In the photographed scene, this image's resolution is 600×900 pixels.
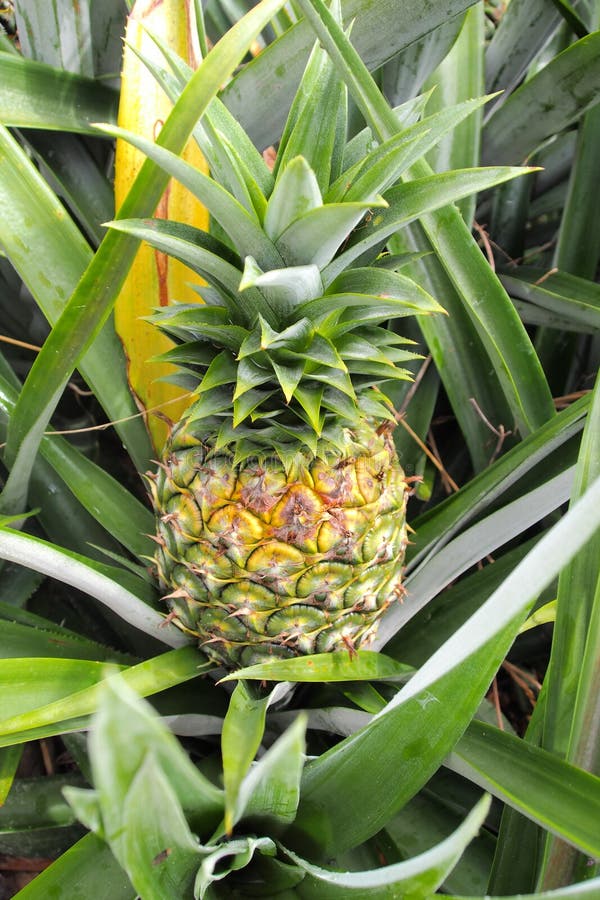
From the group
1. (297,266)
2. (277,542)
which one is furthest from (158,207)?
(277,542)

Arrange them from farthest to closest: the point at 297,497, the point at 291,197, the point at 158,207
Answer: the point at 158,207 → the point at 297,497 → the point at 291,197

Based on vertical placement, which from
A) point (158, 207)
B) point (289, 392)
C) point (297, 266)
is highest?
point (158, 207)

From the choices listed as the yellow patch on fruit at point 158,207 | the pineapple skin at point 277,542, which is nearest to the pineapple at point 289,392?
the pineapple skin at point 277,542

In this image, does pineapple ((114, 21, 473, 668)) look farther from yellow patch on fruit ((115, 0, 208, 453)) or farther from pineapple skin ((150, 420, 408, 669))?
yellow patch on fruit ((115, 0, 208, 453))

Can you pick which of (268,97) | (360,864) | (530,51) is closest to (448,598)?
(360,864)

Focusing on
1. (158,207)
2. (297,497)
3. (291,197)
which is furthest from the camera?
(158,207)

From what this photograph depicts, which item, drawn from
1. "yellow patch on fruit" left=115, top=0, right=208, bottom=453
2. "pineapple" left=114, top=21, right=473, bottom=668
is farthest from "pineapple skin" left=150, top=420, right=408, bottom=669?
"yellow patch on fruit" left=115, top=0, right=208, bottom=453

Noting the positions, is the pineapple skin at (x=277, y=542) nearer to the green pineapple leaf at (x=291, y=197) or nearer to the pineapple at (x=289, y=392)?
the pineapple at (x=289, y=392)

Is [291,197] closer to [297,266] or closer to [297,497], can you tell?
[297,266]
